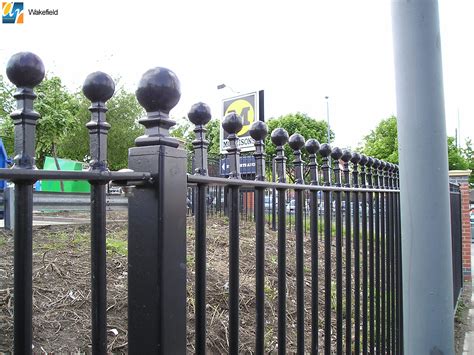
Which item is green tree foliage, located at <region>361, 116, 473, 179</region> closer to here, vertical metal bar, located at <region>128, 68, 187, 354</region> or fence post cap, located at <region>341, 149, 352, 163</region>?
fence post cap, located at <region>341, 149, 352, 163</region>

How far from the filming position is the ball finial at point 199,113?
1.26 m

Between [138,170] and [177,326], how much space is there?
0.41 meters

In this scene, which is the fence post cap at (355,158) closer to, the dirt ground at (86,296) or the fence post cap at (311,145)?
the fence post cap at (311,145)

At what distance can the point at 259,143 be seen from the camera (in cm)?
152

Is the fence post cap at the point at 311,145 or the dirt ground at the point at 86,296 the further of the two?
the dirt ground at the point at 86,296

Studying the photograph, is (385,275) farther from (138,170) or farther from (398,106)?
(138,170)

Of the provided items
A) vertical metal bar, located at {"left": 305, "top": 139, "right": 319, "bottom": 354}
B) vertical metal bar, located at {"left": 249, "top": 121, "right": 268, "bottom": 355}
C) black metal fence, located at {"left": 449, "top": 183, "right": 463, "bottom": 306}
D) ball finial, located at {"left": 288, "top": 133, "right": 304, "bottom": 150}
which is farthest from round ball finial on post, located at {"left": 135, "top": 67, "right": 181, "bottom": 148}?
black metal fence, located at {"left": 449, "top": 183, "right": 463, "bottom": 306}

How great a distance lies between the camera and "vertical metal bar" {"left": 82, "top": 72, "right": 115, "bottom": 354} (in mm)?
970

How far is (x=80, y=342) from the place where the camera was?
2.43 meters

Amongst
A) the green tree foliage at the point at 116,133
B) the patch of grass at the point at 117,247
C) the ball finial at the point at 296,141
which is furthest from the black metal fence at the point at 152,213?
the green tree foliage at the point at 116,133

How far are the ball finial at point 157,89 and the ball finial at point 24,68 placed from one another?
258 millimetres

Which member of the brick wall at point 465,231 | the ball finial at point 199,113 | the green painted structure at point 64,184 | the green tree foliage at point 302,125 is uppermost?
the green tree foliage at point 302,125

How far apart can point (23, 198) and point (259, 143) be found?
86 centimetres

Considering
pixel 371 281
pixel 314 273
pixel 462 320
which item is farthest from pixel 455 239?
pixel 314 273
